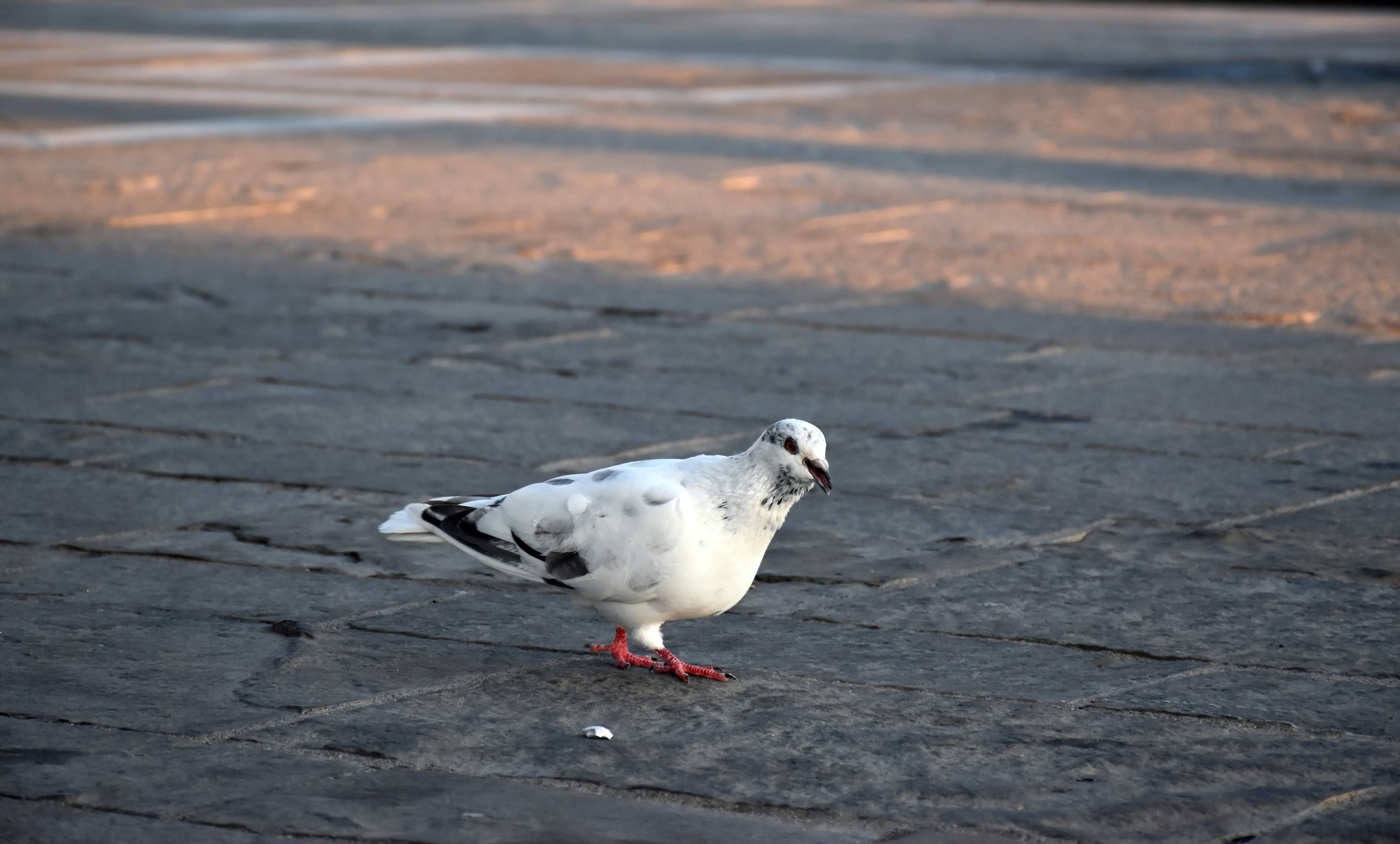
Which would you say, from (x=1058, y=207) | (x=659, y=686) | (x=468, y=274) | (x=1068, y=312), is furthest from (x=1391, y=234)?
(x=659, y=686)

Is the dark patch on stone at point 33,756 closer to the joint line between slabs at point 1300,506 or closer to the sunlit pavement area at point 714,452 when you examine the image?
the sunlit pavement area at point 714,452

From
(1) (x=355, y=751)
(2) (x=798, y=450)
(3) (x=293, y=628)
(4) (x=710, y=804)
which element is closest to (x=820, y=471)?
(2) (x=798, y=450)

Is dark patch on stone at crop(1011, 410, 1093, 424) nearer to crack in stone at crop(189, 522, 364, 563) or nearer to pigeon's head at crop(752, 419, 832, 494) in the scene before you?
crack in stone at crop(189, 522, 364, 563)

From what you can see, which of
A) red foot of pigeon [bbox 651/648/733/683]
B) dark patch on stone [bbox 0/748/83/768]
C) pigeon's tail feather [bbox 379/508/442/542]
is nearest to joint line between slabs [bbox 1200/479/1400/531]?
red foot of pigeon [bbox 651/648/733/683]

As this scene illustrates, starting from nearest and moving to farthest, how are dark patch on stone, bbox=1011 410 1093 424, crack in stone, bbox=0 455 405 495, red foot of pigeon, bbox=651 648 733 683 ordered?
red foot of pigeon, bbox=651 648 733 683 < crack in stone, bbox=0 455 405 495 < dark patch on stone, bbox=1011 410 1093 424

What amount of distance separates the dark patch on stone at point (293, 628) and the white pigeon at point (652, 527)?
0.47 m

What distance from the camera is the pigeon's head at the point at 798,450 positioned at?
11.8 ft

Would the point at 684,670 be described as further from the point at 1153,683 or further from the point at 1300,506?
the point at 1300,506

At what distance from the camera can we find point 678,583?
365cm

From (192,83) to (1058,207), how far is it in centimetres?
912

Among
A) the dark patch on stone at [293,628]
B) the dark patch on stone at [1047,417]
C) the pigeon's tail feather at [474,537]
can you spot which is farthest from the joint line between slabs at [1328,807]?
the dark patch on stone at [1047,417]

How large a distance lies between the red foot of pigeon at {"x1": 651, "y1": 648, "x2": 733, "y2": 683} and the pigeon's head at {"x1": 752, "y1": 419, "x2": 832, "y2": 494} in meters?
0.50

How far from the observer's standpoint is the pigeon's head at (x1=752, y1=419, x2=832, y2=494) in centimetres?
359

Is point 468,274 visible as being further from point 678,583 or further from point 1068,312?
point 678,583
